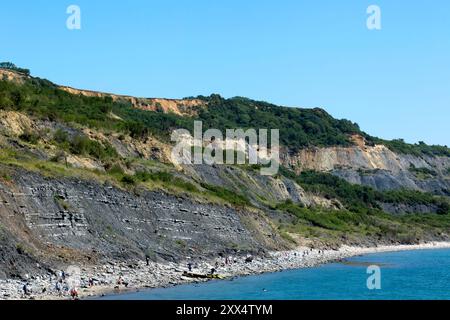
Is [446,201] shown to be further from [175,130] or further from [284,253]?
[284,253]

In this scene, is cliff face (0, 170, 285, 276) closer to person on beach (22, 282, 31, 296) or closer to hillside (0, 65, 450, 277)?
hillside (0, 65, 450, 277)

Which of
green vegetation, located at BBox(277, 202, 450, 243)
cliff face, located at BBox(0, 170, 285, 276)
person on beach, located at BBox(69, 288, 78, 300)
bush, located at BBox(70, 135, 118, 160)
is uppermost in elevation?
bush, located at BBox(70, 135, 118, 160)

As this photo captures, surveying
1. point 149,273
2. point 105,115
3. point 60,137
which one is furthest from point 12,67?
point 149,273

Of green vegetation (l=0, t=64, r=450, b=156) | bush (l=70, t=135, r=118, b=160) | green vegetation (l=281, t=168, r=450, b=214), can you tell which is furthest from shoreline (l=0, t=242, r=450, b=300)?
green vegetation (l=281, t=168, r=450, b=214)

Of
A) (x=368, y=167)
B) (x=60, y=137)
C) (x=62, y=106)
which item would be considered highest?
(x=62, y=106)

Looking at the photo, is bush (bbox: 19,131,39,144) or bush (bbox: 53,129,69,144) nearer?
bush (bbox: 19,131,39,144)

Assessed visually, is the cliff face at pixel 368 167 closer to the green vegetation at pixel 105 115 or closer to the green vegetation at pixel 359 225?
the green vegetation at pixel 105 115

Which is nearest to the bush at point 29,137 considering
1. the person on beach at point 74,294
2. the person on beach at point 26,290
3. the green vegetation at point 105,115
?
the green vegetation at point 105,115

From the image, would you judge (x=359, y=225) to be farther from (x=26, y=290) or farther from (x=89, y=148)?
(x=26, y=290)
